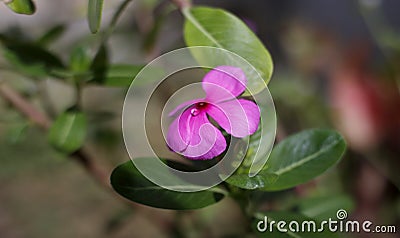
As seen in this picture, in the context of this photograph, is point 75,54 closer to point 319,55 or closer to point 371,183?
point 371,183

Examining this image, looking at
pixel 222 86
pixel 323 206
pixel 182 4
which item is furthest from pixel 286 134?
pixel 222 86

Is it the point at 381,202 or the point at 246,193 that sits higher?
the point at 246,193

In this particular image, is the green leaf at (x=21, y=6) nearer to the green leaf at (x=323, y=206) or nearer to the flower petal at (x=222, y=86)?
the flower petal at (x=222, y=86)

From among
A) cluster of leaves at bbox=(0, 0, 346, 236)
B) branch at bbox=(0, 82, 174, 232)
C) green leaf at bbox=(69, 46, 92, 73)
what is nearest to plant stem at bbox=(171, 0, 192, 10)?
cluster of leaves at bbox=(0, 0, 346, 236)

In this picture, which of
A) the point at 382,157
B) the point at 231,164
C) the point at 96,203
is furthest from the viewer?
the point at 96,203

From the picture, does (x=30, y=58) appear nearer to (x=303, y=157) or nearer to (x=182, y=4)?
(x=182, y=4)

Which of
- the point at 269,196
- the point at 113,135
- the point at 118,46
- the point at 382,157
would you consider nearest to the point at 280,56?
the point at 118,46
